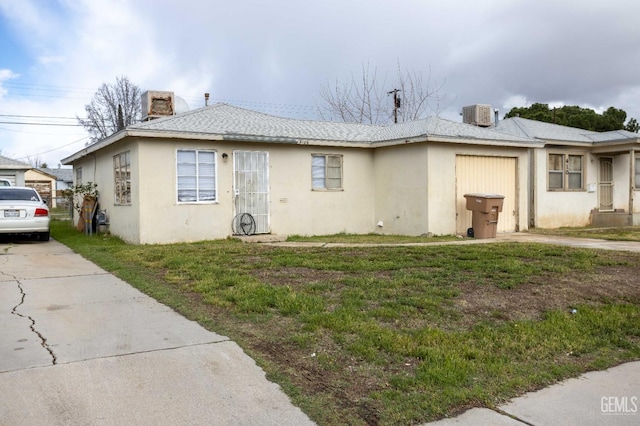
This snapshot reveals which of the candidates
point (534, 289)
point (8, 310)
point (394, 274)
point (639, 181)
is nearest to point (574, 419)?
point (534, 289)

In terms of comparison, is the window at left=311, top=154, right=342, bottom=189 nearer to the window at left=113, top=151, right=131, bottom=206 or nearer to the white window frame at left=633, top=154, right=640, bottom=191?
the window at left=113, top=151, right=131, bottom=206

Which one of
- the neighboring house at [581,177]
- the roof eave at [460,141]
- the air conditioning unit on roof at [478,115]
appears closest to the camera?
the roof eave at [460,141]

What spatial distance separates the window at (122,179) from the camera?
47.8ft

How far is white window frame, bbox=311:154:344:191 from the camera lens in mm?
16281

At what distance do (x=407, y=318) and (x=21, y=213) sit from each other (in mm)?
11786

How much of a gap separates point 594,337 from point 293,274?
175 inches

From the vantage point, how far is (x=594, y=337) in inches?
227

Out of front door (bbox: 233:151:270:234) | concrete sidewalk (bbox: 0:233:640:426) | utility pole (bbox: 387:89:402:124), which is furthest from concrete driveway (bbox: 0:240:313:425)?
utility pole (bbox: 387:89:402:124)

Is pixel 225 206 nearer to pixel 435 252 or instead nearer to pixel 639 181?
pixel 435 252

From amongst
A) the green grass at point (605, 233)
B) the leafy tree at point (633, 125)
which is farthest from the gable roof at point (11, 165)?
the leafy tree at point (633, 125)

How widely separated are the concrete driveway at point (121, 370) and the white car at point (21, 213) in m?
7.50

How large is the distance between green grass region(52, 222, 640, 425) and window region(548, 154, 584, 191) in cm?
910

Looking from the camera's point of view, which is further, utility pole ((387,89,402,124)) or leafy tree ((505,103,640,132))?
leafy tree ((505,103,640,132))

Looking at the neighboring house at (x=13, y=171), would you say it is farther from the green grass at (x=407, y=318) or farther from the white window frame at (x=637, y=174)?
the white window frame at (x=637, y=174)
